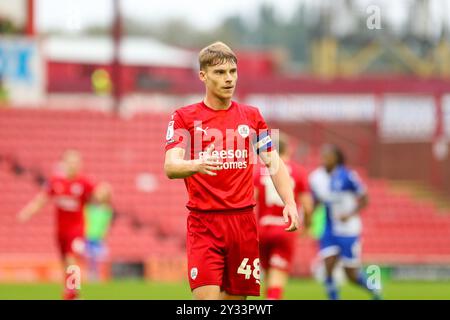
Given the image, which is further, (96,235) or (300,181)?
(96,235)

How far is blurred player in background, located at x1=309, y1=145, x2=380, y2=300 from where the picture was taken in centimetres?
1542

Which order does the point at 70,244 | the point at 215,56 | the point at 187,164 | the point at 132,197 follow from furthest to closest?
the point at 132,197 < the point at 70,244 < the point at 215,56 < the point at 187,164

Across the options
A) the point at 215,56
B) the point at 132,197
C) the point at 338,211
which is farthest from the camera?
the point at 132,197

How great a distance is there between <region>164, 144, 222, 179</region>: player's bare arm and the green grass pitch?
8.70 m

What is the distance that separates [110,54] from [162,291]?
38146 millimetres

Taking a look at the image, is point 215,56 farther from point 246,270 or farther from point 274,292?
point 274,292

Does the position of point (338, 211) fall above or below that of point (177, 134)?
below

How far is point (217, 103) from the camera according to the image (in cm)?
816

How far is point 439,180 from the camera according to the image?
31766 mm

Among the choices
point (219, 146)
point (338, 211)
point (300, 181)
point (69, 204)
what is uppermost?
point (219, 146)

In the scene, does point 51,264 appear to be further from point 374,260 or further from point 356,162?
point 356,162

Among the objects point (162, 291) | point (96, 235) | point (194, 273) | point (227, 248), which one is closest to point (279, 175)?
point (227, 248)
